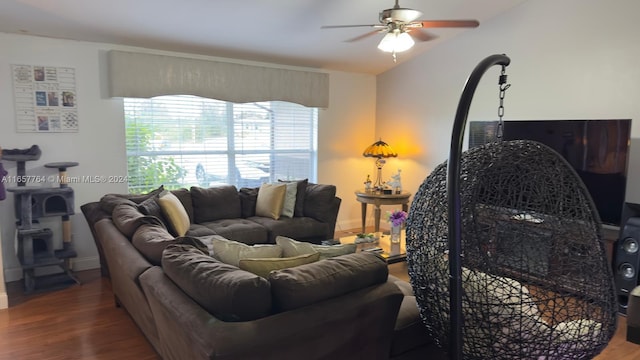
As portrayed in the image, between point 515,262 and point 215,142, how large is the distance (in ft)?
13.1

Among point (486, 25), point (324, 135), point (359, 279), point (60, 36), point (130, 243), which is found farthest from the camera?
point (324, 135)

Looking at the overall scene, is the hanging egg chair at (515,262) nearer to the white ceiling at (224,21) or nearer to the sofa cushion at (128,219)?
the sofa cushion at (128,219)

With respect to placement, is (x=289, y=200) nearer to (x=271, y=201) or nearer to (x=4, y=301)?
(x=271, y=201)

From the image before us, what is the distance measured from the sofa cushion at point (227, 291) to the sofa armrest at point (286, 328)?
4cm

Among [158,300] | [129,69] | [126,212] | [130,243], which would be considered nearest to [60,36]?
[129,69]

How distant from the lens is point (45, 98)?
3756mm

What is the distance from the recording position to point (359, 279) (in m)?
1.82

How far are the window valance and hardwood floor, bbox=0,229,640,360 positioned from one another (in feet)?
6.41

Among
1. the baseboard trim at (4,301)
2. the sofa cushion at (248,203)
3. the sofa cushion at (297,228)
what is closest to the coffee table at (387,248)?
the sofa cushion at (297,228)

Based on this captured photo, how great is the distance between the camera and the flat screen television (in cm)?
328

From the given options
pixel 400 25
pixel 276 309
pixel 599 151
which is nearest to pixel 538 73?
pixel 599 151

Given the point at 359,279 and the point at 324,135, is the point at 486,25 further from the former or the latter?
the point at 359,279

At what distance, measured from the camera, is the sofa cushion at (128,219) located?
271 centimetres

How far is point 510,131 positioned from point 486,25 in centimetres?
129
